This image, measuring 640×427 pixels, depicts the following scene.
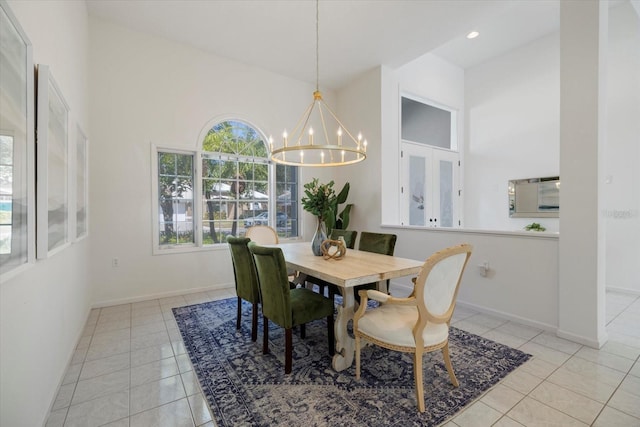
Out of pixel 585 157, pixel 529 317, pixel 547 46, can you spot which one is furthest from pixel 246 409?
pixel 547 46

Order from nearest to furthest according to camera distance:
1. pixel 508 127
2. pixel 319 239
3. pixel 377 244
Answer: pixel 319 239
pixel 377 244
pixel 508 127

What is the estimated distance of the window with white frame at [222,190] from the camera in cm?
415

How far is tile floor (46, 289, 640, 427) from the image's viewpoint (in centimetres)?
168

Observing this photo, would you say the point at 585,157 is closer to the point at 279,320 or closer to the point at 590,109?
the point at 590,109

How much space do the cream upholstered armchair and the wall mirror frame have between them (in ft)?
6.45

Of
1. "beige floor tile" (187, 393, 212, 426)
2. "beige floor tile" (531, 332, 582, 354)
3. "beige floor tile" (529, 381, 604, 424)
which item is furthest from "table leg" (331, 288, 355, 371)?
"beige floor tile" (531, 332, 582, 354)

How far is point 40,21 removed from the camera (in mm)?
1737

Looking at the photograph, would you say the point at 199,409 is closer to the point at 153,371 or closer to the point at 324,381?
the point at 153,371

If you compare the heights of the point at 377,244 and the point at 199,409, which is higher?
the point at 377,244

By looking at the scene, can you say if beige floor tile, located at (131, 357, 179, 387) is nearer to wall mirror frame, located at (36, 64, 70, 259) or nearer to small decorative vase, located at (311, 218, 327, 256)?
wall mirror frame, located at (36, 64, 70, 259)

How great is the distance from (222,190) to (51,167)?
272 centimetres

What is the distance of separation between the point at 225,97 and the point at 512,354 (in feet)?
15.8

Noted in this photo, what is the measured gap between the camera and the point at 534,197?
4.90 metres

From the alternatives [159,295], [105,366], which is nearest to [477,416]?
[105,366]
